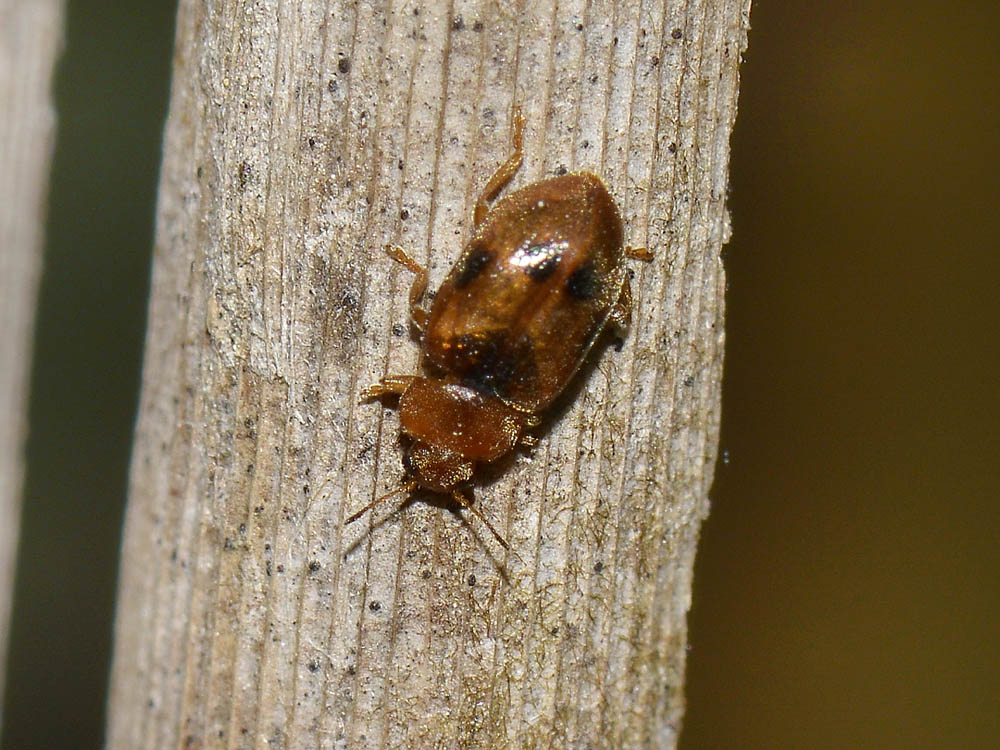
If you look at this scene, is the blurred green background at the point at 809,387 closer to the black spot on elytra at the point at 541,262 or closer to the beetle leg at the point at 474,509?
the black spot on elytra at the point at 541,262

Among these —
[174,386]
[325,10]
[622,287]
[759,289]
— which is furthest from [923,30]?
[174,386]

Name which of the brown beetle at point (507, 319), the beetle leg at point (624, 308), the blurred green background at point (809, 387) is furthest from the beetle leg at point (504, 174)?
the blurred green background at point (809, 387)

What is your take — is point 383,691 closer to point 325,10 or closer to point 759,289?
point 325,10

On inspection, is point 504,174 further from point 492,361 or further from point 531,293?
point 492,361

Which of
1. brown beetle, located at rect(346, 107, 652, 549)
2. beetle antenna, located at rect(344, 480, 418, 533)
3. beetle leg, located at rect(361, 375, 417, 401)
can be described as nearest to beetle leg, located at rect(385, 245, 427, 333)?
brown beetle, located at rect(346, 107, 652, 549)

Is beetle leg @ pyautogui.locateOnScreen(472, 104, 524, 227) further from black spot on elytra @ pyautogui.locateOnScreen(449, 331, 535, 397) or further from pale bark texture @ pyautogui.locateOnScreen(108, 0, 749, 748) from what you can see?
black spot on elytra @ pyautogui.locateOnScreen(449, 331, 535, 397)

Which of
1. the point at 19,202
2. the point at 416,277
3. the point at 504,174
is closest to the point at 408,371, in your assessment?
the point at 416,277

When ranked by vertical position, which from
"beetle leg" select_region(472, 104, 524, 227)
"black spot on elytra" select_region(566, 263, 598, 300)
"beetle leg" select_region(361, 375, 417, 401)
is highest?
"beetle leg" select_region(472, 104, 524, 227)
